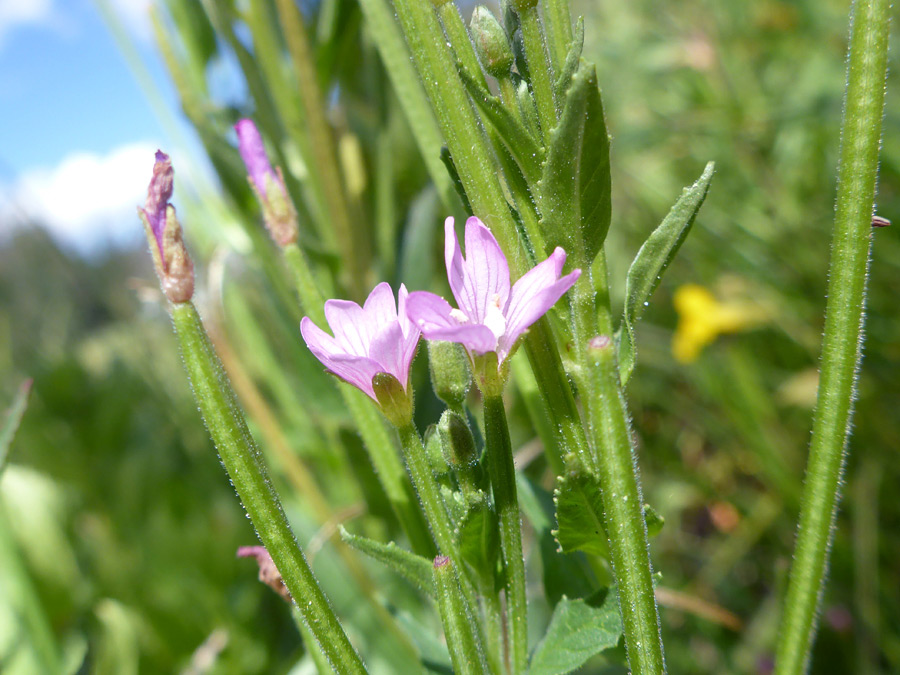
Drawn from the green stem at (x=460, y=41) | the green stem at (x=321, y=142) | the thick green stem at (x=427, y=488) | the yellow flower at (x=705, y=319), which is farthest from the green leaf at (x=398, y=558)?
the yellow flower at (x=705, y=319)

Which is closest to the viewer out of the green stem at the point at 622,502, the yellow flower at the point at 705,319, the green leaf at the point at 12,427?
the green stem at the point at 622,502

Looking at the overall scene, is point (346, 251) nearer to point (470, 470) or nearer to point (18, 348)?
point (470, 470)

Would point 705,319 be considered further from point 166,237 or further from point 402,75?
point 166,237

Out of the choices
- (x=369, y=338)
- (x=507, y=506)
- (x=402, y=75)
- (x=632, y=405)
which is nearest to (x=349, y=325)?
(x=369, y=338)

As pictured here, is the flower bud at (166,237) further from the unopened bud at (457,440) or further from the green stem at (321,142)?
the green stem at (321,142)

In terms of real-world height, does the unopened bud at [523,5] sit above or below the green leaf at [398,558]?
above

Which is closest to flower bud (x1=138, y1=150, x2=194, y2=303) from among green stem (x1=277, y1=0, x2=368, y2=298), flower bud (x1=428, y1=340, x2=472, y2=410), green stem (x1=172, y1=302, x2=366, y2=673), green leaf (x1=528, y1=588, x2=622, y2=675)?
green stem (x1=172, y1=302, x2=366, y2=673)

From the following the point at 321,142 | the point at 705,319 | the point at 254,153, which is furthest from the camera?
the point at 705,319
